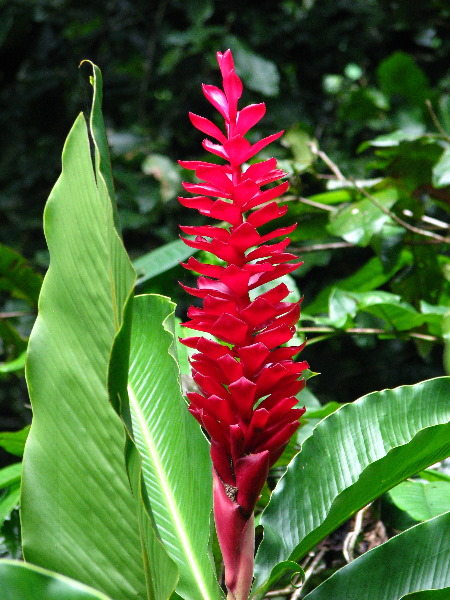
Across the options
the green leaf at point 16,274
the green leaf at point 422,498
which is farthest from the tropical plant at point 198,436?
the green leaf at point 16,274

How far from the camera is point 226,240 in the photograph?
0.73 m

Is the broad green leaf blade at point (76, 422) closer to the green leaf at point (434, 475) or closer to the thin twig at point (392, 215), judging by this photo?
the green leaf at point (434, 475)

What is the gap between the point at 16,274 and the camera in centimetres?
200

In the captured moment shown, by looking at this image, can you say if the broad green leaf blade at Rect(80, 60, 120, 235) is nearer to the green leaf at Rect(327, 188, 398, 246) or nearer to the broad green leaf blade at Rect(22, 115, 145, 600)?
the broad green leaf blade at Rect(22, 115, 145, 600)

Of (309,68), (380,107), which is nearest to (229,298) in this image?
(380,107)

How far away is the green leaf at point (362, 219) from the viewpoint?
153 centimetres

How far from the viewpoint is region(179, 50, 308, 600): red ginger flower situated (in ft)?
2.33

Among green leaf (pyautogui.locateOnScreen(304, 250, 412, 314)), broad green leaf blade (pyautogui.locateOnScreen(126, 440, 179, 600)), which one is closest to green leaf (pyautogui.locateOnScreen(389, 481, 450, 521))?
broad green leaf blade (pyautogui.locateOnScreen(126, 440, 179, 600))

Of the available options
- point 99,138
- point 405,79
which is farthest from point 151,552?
point 405,79

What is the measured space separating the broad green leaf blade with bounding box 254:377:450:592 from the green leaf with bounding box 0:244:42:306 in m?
A: 1.28

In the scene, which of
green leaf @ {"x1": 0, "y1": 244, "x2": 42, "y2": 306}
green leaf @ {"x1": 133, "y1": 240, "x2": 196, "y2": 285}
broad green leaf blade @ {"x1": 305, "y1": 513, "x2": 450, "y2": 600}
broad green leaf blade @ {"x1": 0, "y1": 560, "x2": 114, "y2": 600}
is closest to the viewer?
broad green leaf blade @ {"x1": 0, "y1": 560, "x2": 114, "y2": 600}

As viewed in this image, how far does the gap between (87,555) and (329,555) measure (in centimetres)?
66

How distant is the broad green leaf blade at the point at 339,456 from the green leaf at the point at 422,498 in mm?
206

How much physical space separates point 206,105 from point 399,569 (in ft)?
7.59
